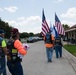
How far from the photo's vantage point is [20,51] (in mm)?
6773

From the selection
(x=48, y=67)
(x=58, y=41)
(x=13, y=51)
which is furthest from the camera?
(x=58, y=41)

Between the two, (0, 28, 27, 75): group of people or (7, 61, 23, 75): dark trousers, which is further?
(7, 61, 23, 75): dark trousers

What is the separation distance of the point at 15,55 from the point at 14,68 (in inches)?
14.2

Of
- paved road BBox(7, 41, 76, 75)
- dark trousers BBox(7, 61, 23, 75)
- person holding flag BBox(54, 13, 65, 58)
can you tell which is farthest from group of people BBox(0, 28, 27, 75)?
person holding flag BBox(54, 13, 65, 58)

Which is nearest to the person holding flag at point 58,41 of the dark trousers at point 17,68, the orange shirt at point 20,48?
the dark trousers at point 17,68

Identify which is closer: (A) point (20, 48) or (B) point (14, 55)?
(A) point (20, 48)

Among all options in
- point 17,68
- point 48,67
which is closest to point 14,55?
point 17,68

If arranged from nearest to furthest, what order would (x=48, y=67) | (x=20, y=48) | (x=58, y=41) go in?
(x=20, y=48) → (x=48, y=67) → (x=58, y=41)

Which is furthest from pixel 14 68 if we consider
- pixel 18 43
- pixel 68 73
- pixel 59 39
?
pixel 59 39

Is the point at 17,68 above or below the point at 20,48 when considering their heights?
below

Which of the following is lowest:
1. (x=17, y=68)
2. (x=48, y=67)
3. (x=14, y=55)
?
(x=48, y=67)

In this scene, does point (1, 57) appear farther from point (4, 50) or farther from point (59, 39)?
point (59, 39)

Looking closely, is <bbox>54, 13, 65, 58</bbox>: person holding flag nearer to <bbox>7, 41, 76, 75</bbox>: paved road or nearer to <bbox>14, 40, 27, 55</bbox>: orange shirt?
<bbox>7, 41, 76, 75</bbox>: paved road

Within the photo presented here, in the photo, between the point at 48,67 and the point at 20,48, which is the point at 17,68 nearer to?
the point at 20,48
